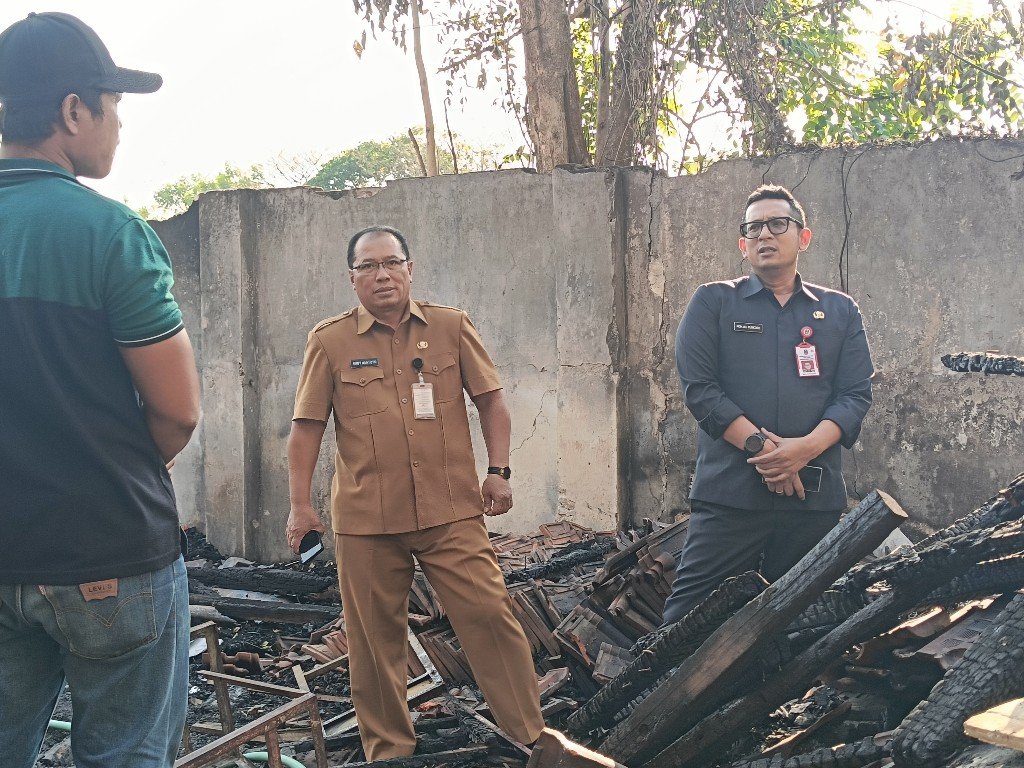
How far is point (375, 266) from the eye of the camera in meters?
4.06

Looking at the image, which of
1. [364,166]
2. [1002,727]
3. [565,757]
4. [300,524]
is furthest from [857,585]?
[364,166]

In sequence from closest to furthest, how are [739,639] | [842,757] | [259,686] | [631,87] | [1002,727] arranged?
[1002,727], [842,757], [739,639], [259,686], [631,87]

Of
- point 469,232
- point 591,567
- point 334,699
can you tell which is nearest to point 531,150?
point 469,232

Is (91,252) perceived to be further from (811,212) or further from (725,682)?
(811,212)

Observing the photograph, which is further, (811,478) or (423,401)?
(423,401)

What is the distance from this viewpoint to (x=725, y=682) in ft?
11.4

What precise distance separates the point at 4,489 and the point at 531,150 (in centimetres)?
689

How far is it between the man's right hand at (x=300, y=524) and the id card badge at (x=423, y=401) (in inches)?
24.2

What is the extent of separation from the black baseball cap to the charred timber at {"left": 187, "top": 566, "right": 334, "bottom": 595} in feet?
16.3

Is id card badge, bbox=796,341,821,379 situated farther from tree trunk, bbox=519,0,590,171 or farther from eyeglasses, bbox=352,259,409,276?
tree trunk, bbox=519,0,590,171

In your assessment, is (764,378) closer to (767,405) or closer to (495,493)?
(767,405)

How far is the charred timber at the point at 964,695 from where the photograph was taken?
289cm

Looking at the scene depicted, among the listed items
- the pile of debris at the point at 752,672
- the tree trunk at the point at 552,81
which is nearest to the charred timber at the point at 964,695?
the pile of debris at the point at 752,672

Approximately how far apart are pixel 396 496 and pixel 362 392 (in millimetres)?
466
